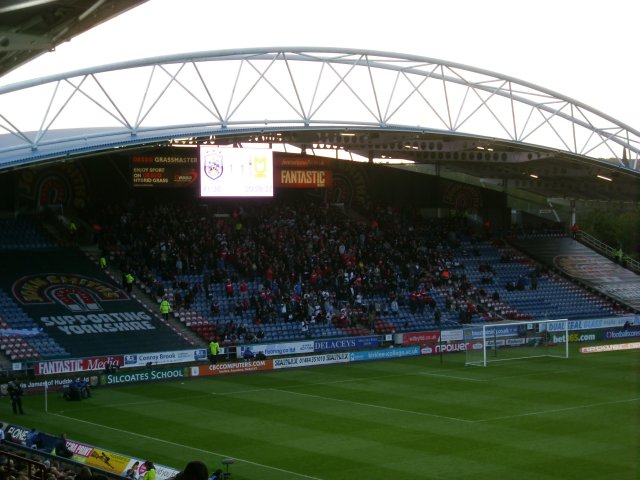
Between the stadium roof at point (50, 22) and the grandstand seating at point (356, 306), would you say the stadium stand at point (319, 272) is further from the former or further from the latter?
the stadium roof at point (50, 22)

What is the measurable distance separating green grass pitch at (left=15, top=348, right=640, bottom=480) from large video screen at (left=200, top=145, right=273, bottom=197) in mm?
10962

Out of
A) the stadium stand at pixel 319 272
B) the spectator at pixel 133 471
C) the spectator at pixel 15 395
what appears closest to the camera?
the spectator at pixel 133 471

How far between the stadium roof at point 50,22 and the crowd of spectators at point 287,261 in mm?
32560

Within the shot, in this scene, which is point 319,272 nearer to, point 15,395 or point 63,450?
point 15,395

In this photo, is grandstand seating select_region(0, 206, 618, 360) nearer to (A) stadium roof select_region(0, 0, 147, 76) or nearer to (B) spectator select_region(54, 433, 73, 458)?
(B) spectator select_region(54, 433, 73, 458)

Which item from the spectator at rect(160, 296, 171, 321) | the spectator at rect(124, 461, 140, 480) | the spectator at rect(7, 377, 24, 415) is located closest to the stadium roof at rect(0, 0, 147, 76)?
the spectator at rect(124, 461, 140, 480)

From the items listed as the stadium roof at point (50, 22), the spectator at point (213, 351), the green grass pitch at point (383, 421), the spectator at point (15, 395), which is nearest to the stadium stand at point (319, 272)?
the spectator at point (213, 351)

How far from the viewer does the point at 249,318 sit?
48.0m

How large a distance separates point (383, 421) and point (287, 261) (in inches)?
907

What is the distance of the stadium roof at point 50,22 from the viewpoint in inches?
478

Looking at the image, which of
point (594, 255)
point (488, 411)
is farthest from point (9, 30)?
point (594, 255)

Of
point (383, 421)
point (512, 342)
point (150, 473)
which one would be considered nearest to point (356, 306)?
point (512, 342)

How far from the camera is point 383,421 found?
3052cm

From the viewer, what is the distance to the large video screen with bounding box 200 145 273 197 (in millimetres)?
48562
